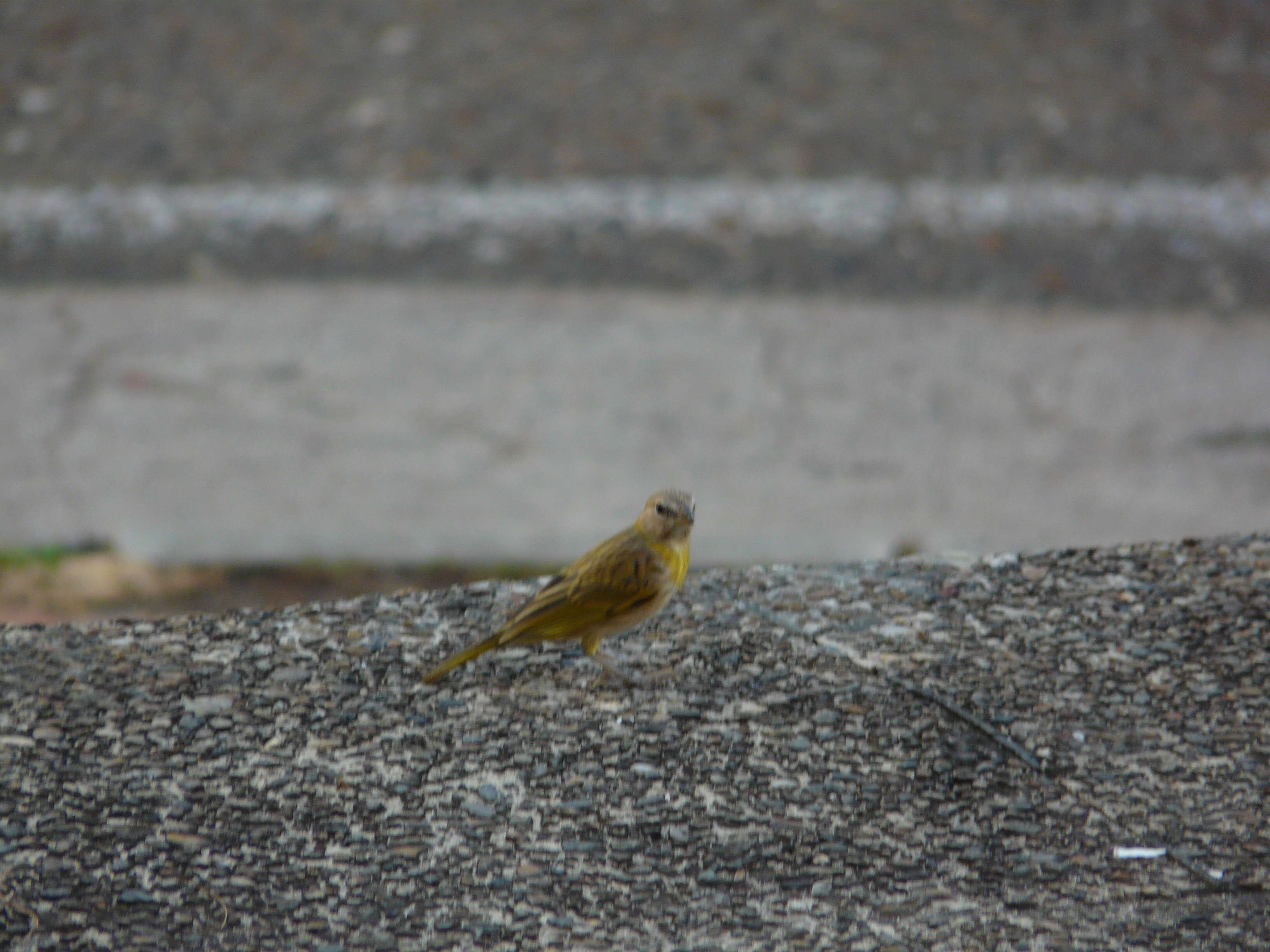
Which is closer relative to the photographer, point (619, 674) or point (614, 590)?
point (614, 590)

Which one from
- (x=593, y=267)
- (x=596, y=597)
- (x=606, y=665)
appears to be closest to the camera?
(x=596, y=597)

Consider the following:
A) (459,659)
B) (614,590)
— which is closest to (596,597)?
(614,590)

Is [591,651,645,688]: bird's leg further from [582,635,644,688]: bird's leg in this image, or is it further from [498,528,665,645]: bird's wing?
[498,528,665,645]: bird's wing

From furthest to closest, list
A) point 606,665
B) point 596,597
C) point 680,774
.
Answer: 1. point 606,665
2. point 596,597
3. point 680,774

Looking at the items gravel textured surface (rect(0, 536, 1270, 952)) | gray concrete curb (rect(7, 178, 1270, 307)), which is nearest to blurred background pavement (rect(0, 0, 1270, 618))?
gray concrete curb (rect(7, 178, 1270, 307))

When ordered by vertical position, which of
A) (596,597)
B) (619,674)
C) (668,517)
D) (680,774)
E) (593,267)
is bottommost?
(680,774)

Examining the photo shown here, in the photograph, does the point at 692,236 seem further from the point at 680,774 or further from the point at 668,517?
the point at 680,774

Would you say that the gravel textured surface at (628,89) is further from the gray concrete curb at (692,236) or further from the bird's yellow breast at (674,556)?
the bird's yellow breast at (674,556)

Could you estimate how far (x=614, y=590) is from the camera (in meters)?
2.71

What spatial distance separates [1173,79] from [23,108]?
595cm

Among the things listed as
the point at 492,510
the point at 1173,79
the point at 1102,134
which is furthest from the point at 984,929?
the point at 1173,79

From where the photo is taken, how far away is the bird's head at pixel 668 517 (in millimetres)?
2746

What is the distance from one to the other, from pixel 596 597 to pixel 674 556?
17 cm

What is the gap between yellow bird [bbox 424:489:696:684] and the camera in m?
2.72
